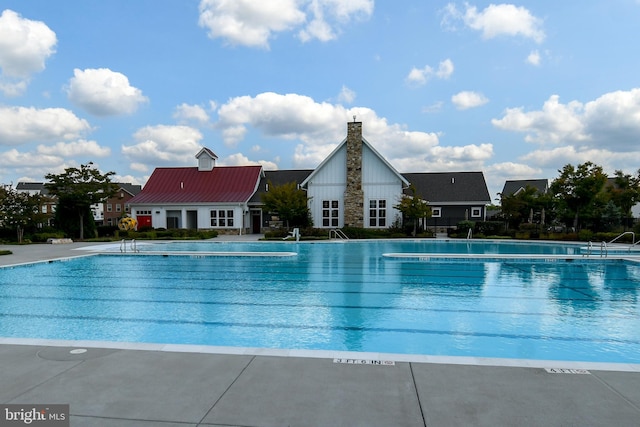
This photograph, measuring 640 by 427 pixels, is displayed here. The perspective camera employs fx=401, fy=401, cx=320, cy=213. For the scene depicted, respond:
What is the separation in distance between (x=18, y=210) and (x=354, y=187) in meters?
23.7

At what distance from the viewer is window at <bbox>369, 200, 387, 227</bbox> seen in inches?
1259

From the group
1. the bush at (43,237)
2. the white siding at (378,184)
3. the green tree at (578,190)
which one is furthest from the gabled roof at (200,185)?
the green tree at (578,190)

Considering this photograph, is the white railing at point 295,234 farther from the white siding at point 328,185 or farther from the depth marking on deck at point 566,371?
the depth marking on deck at point 566,371

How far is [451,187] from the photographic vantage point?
114 feet

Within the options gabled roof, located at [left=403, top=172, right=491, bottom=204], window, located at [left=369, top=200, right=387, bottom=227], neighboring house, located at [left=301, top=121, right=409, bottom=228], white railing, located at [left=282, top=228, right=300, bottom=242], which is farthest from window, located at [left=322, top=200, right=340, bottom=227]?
gabled roof, located at [left=403, top=172, right=491, bottom=204]

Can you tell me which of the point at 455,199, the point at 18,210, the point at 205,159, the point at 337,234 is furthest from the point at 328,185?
the point at 18,210

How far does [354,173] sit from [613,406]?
2853 cm

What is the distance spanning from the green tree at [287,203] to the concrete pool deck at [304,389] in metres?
25.5

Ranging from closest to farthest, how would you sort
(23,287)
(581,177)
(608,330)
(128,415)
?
(128,415) → (608,330) → (23,287) → (581,177)

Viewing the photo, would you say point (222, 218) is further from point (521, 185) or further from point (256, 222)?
point (521, 185)

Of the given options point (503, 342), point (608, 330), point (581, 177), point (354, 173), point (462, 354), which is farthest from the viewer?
point (354, 173)

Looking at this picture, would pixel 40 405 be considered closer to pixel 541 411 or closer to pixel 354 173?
pixel 541 411

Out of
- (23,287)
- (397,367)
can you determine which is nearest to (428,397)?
(397,367)

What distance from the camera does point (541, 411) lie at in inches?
135
